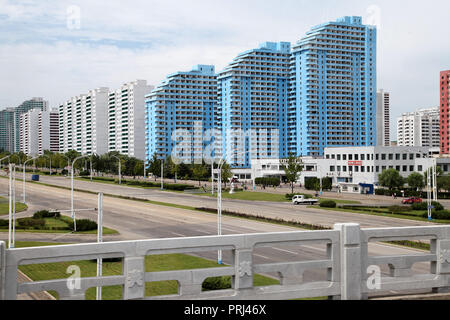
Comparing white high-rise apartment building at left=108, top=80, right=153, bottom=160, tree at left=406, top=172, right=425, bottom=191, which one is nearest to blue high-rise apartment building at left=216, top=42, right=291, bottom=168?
white high-rise apartment building at left=108, top=80, right=153, bottom=160

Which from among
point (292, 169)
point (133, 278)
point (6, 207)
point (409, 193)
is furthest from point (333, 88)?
point (133, 278)

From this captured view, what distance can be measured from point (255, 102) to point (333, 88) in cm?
2352

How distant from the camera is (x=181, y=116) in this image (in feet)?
489

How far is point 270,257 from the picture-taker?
2388 centimetres

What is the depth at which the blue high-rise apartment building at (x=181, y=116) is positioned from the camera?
142m

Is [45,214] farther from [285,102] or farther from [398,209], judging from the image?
[285,102]

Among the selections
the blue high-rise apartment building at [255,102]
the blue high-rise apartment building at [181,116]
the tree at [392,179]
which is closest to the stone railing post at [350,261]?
the tree at [392,179]

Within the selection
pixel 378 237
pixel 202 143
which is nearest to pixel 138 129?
pixel 202 143

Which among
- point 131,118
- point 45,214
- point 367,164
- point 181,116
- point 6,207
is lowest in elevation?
point 6,207

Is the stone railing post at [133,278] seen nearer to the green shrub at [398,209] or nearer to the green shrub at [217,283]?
the green shrub at [217,283]

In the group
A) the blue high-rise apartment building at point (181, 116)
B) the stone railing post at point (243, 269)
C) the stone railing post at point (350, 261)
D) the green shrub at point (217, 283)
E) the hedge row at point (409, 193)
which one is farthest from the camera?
the blue high-rise apartment building at point (181, 116)

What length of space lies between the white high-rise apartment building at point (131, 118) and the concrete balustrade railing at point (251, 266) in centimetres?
16671
